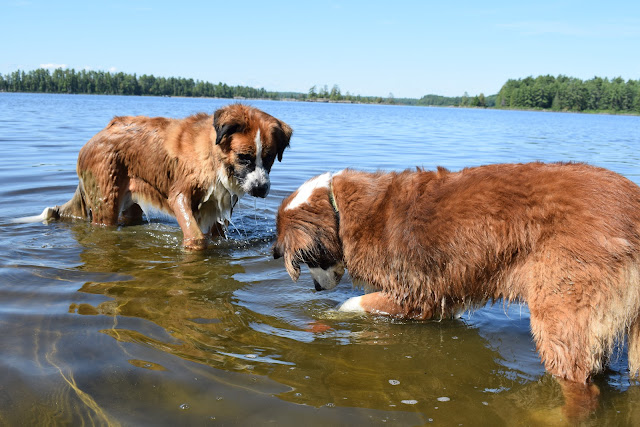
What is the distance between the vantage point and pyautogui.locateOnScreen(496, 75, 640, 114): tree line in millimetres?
139375

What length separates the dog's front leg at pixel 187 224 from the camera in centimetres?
721

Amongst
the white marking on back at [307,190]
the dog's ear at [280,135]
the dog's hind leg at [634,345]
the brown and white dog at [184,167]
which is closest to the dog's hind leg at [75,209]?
the brown and white dog at [184,167]

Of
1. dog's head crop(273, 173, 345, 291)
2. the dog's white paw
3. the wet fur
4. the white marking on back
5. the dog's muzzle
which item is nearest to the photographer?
the wet fur

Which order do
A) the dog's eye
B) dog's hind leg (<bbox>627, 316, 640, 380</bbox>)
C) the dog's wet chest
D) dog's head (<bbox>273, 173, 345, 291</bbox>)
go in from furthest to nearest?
→ the dog's wet chest < the dog's eye < dog's head (<bbox>273, 173, 345, 291</bbox>) < dog's hind leg (<bbox>627, 316, 640, 380</bbox>)

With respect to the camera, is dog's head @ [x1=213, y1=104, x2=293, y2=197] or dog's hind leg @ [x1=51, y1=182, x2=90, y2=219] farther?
dog's hind leg @ [x1=51, y1=182, x2=90, y2=219]

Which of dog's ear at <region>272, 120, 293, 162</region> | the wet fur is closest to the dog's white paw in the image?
the wet fur

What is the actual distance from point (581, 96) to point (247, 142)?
159 metres

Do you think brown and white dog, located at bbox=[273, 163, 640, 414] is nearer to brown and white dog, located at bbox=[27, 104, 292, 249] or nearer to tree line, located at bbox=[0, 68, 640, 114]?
brown and white dog, located at bbox=[27, 104, 292, 249]

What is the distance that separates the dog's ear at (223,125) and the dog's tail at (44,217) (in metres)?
3.54

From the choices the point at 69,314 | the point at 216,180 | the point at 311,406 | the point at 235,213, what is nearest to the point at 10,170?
the point at 235,213

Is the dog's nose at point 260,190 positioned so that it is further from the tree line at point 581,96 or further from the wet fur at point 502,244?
the tree line at point 581,96

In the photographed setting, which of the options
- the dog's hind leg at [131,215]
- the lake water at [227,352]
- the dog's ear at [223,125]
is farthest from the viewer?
the dog's hind leg at [131,215]

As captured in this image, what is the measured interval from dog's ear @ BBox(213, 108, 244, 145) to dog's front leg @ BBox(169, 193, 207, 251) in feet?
3.76

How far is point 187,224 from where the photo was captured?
23.7ft
